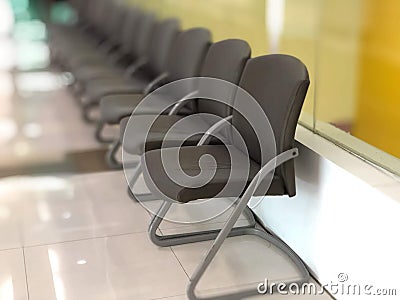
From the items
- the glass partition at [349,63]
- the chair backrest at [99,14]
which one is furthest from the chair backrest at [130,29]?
the glass partition at [349,63]

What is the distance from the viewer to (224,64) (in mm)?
3418

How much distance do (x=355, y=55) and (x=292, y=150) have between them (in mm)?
791

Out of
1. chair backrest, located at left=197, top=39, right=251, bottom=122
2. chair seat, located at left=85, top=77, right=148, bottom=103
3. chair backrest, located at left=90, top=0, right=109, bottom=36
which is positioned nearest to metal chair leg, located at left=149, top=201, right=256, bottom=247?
Result: chair backrest, located at left=197, top=39, right=251, bottom=122

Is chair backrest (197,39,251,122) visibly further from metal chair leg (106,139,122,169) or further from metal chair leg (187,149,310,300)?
metal chair leg (106,139,122,169)

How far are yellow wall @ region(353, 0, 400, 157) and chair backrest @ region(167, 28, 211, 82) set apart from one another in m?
1.10

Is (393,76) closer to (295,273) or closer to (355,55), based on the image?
(355,55)

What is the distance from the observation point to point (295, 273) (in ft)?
9.48

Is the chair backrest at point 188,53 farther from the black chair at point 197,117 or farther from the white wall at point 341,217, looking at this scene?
the white wall at point 341,217

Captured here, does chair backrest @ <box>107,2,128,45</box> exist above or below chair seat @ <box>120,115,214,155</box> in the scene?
above

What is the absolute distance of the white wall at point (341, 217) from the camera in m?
2.26

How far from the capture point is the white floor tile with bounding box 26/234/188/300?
274 centimetres

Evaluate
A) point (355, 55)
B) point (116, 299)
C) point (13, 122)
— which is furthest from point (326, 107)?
point (13, 122)

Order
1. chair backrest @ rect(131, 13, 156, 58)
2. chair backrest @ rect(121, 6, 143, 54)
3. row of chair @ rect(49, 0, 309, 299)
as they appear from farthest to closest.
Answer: chair backrest @ rect(121, 6, 143, 54) < chair backrest @ rect(131, 13, 156, 58) < row of chair @ rect(49, 0, 309, 299)

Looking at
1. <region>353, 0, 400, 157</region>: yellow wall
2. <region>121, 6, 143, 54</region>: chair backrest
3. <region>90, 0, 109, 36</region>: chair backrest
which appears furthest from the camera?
<region>90, 0, 109, 36</region>: chair backrest
